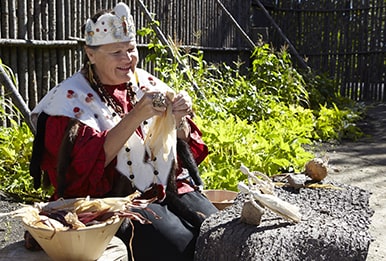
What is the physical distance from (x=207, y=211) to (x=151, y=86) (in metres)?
0.67

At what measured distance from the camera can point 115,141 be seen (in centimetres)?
228

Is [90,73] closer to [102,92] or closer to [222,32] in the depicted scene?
[102,92]

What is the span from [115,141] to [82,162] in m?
0.17

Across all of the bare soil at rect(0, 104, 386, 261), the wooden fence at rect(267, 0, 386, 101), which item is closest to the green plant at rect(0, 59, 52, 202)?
the bare soil at rect(0, 104, 386, 261)

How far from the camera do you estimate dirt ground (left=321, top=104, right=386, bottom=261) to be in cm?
366

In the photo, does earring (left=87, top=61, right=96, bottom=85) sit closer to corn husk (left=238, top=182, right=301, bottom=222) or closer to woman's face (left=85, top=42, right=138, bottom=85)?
woman's face (left=85, top=42, right=138, bottom=85)

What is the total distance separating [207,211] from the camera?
2.66 meters

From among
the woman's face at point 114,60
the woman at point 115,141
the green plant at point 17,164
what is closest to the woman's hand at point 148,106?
the woman at point 115,141

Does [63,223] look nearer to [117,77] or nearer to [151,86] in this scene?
[117,77]

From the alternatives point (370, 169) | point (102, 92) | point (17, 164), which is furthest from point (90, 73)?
point (370, 169)

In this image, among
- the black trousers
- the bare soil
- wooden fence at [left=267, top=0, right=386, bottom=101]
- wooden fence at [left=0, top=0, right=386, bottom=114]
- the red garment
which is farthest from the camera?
wooden fence at [left=267, top=0, right=386, bottom=101]

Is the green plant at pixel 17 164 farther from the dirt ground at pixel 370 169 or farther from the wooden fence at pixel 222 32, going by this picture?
the dirt ground at pixel 370 169

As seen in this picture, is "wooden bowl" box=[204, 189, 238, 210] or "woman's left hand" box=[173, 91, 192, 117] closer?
"woman's left hand" box=[173, 91, 192, 117]

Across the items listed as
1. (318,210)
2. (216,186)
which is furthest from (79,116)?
(216,186)
